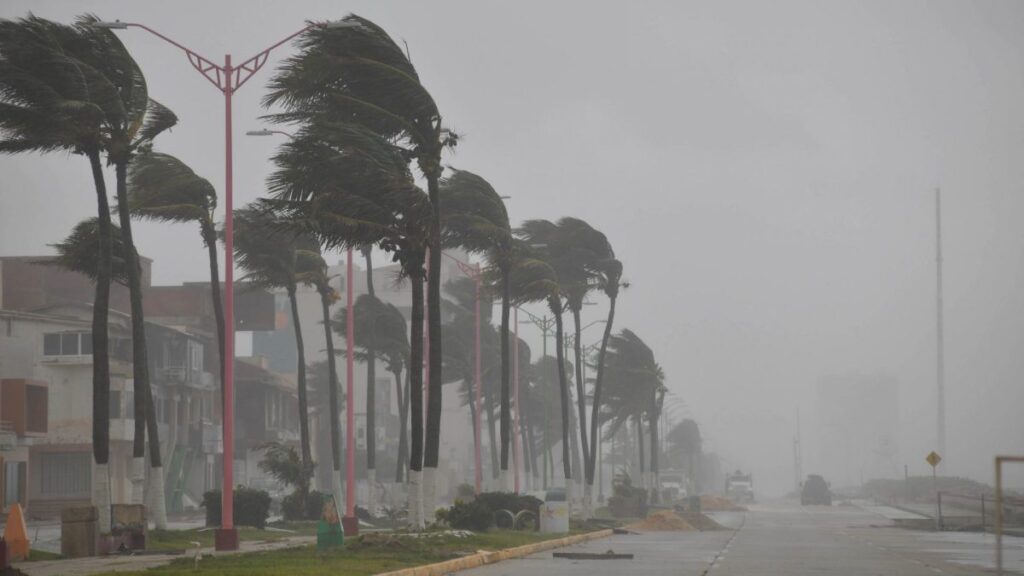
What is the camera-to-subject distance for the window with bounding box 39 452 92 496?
251 feet

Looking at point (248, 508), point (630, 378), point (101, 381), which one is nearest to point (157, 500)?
point (248, 508)

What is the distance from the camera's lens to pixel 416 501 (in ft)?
122

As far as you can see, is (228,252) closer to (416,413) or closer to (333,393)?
(416,413)

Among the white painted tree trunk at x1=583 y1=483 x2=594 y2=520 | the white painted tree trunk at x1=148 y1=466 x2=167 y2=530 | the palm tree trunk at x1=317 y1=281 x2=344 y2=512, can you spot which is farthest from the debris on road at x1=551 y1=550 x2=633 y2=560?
the white painted tree trunk at x1=583 y1=483 x2=594 y2=520

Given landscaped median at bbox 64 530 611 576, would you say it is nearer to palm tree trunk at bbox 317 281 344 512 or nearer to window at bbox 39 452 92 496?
palm tree trunk at bbox 317 281 344 512

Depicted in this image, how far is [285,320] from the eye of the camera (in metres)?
160

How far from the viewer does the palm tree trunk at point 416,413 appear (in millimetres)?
37219

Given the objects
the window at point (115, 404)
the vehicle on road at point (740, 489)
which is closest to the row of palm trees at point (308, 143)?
the window at point (115, 404)

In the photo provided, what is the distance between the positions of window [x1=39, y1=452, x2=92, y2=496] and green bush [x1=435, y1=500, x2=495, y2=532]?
39928mm

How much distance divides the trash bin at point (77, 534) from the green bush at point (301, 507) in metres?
25.4

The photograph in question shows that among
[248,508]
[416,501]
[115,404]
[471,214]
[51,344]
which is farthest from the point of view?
[115,404]

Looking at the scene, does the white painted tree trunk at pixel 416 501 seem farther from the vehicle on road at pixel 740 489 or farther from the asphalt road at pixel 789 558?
the vehicle on road at pixel 740 489

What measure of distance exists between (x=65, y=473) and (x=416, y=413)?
149 ft


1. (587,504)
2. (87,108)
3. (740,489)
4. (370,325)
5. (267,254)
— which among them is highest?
(87,108)
